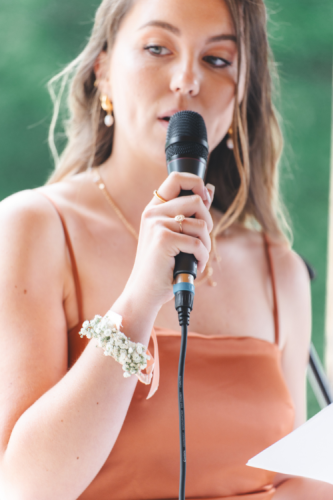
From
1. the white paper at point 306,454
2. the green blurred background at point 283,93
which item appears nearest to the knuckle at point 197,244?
the white paper at point 306,454

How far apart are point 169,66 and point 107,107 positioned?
0.26 meters

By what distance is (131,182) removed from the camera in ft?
4.61

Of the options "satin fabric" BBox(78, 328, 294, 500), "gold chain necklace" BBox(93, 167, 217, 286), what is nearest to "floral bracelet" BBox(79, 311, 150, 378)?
"satin fabric" BBox(78, 328, 294, 500)

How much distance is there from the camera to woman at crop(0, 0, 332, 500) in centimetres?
89

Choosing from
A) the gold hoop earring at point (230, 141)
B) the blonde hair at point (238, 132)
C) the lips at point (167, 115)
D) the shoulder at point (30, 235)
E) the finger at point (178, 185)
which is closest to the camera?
the finger at point (178, 185)

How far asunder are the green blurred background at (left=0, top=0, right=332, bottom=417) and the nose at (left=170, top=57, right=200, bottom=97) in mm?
1416

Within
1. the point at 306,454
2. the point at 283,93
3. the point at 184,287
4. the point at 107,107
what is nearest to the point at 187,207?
the point at 184,287

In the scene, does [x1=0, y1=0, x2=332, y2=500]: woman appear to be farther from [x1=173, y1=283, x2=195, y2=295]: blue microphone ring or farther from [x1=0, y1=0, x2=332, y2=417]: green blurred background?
[x1=0, y1=0, x2=332, y2=417]: green blurred background

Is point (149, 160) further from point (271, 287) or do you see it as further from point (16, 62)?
point (16, 62)

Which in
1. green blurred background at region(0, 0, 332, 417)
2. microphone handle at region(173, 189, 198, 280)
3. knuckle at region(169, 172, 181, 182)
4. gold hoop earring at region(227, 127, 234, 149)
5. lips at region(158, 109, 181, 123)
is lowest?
microphone handle at region(173, 189, 198, 280)

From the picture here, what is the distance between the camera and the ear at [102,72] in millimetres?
1386

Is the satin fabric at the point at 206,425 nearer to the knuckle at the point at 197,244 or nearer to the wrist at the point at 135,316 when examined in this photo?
the wrist at the point at 135,316

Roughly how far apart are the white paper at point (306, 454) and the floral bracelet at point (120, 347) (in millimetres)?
235

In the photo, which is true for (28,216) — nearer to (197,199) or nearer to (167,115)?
(167,115)
